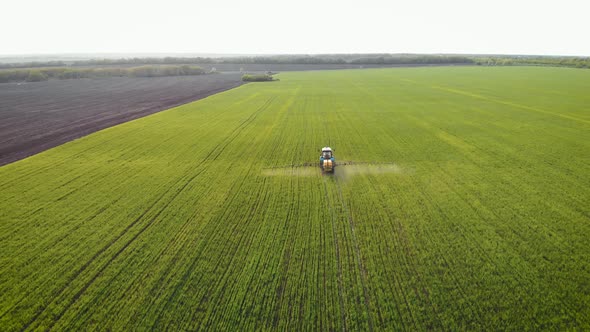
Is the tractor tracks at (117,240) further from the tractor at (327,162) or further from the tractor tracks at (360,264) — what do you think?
the tractor tracks at (360,264)

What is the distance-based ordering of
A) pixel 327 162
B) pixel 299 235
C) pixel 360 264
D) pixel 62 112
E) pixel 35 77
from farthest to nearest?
pixel 35 77, pixel 62 112, pixel 327 162, pixel 299 235, pixel 360 264

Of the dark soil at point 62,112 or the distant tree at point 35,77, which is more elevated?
the distant tree at point 35,77

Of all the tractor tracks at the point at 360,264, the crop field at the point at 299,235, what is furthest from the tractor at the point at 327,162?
the tractor tracks at the point at 360,264

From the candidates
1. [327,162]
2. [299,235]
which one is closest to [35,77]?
[327,162]

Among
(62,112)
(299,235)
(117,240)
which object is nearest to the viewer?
(117,240)

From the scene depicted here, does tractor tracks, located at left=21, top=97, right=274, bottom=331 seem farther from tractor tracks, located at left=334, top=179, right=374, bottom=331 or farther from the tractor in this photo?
tractor tracks, located at left=334, top=179, right=374, bottom=331

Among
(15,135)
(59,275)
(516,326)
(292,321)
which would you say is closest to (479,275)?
(516,326)

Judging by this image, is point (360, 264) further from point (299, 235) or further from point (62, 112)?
point (62, 112)

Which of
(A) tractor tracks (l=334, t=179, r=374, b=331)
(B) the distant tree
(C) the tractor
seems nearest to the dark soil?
(C) the tractor

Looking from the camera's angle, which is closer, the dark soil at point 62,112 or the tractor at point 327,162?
the tractor at point 327,162
